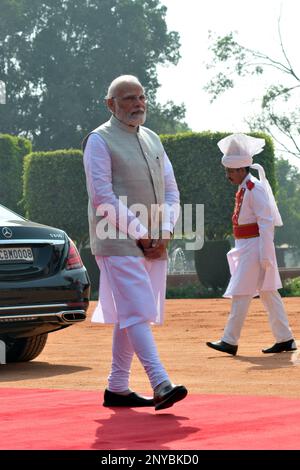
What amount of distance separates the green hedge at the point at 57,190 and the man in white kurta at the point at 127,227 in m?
30.1

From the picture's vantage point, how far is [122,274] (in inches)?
292

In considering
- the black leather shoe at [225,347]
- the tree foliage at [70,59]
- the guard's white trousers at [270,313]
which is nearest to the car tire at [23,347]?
the black leather shoe at [225,347]

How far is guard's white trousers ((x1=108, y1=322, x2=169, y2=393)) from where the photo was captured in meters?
7.17

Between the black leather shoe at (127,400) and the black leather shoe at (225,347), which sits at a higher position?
the black leather shoe at (127,400)

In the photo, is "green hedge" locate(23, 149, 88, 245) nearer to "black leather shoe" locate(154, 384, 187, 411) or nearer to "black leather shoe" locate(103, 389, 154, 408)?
"black leather shoe" locate(103, 389, 154, 408)

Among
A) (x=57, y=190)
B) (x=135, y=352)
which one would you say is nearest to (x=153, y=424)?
(x=135, y=352)

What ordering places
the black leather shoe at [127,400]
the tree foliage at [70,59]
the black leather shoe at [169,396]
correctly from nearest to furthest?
the black leather shoe at [169,396] → the black leather shoe at [127,400] → the tree foliage at [70,59]

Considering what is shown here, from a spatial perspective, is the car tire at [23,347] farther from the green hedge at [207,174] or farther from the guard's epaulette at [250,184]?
the green hedge at [207,174]

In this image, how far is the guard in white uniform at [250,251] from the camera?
11.7 meters

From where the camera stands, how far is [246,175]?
1189cm

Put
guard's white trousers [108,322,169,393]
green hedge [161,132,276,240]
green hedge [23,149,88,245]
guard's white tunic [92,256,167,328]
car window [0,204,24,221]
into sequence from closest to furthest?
guard's white trousers [108,322,169,393], guard's white tunic [92,256,167,328], car window [0,204,24,221], green hedge [161,132,276,240], green hedge [23,149,88,245]

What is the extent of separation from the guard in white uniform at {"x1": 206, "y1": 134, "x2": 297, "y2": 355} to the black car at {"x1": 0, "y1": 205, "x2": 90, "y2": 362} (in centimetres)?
171

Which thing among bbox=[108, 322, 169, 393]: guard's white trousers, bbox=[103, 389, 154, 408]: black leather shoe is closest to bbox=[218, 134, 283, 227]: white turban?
bbox=[108, 322, 169, 393]: guard's white trousers

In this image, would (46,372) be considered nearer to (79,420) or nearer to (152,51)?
(79,420)
